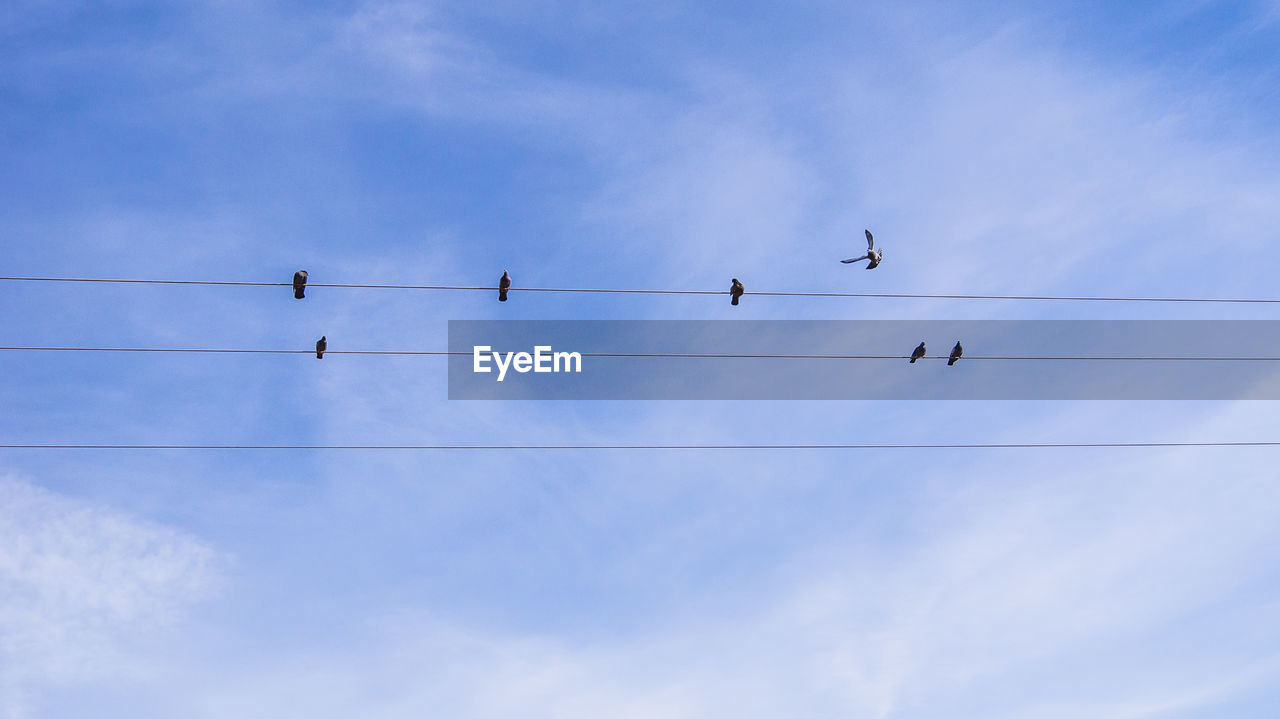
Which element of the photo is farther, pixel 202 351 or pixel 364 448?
pixel 364 448

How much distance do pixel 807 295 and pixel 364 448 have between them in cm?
895

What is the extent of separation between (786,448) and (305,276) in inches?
393

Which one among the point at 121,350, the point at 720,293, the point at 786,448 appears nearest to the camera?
the point at 121,350

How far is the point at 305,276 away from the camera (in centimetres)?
2092

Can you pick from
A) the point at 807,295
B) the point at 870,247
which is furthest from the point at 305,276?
the point at 870,247

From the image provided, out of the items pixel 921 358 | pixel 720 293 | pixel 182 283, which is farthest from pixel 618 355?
pixel 182 283

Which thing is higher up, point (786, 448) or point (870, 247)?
point (870, 247)

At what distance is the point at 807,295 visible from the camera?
21422 millimetres

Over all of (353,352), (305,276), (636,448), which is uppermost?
(305,276)

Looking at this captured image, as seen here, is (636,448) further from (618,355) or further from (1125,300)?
(1125,300)

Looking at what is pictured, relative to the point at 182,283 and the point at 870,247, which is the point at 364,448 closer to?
the point at 182,283

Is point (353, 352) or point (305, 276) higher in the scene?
point (305, 276)

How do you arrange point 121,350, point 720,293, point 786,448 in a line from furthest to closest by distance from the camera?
point 786,448 → point 720,293 → point 121,350

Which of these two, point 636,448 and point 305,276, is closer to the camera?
point 305,276
